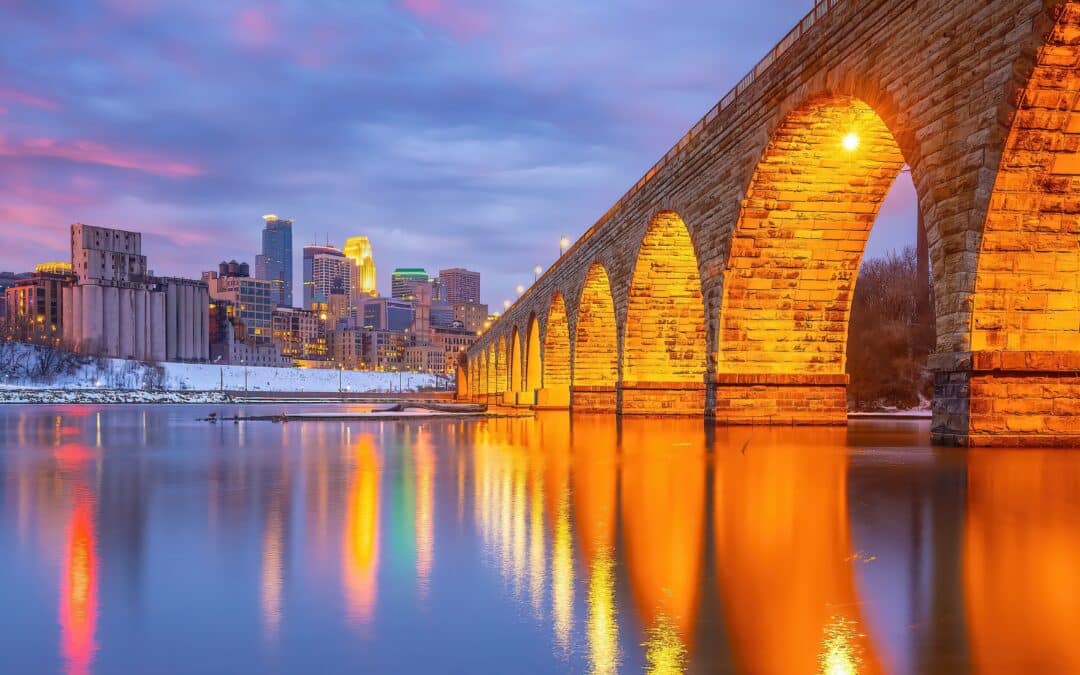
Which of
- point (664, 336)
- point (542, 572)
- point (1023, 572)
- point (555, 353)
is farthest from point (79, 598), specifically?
point (555, 353)

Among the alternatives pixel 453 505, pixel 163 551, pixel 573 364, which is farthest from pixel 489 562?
pixel 573 364

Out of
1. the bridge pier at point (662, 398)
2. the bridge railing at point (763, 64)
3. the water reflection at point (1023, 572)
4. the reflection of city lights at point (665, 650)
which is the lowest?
the bridge pier at point (662, 398)

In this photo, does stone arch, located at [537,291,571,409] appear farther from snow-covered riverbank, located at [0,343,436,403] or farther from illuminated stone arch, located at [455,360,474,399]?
illuminated stone arch, located at [455,360,474,399]

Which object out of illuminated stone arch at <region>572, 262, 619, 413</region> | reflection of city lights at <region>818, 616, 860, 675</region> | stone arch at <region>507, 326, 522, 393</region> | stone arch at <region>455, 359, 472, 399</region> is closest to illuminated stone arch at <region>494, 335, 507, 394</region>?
stone arch at <region>507, 326, 522, 393</region>

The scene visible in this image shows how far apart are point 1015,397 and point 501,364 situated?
2698 inches

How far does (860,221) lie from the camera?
21297 mm

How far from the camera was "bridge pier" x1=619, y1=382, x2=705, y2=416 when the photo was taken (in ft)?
106

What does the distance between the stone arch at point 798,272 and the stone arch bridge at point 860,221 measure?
1.7 inches

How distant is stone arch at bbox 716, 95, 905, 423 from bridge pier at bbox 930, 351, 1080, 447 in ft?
26.7

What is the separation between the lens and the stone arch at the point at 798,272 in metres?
20.1

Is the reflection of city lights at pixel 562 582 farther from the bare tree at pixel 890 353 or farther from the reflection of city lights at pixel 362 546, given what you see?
the bare tree at pixel 890 353

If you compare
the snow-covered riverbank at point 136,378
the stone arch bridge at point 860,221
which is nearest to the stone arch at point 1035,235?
the stone arch bridge at point 860,221

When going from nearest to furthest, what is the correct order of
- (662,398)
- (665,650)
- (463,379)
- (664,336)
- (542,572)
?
(665,650) → (542,572) → (662,398) → (664,336) → (463,379)

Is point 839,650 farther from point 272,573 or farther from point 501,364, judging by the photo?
point 501,364
